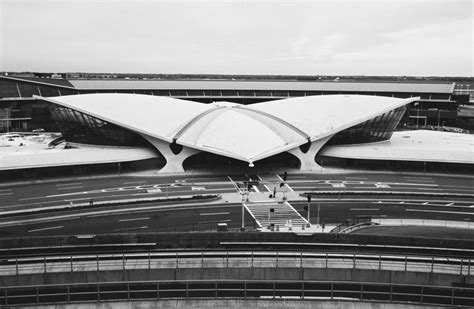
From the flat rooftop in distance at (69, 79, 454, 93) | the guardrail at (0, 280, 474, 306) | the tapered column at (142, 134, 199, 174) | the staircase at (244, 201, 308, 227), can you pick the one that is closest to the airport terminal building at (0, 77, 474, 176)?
the tapered column at (142, 134, 199, 174)

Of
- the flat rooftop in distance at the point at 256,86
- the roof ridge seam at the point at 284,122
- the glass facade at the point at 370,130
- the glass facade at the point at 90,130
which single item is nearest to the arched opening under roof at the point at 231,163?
the roof ridge seam at the point at 284,122

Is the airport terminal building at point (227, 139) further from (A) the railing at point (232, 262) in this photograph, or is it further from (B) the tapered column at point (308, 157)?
(A) the railing at point (232, 262)

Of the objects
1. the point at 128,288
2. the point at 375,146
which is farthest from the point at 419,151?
the point at 128,288

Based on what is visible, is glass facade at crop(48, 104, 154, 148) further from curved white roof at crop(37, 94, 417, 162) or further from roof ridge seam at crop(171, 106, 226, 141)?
roof ridge seam at crop(171, 106, 226, 141)

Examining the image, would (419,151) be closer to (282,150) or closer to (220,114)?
(282,150)

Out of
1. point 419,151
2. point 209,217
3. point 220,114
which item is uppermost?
point 220,114

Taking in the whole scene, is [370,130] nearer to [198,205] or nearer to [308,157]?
[308,157]
